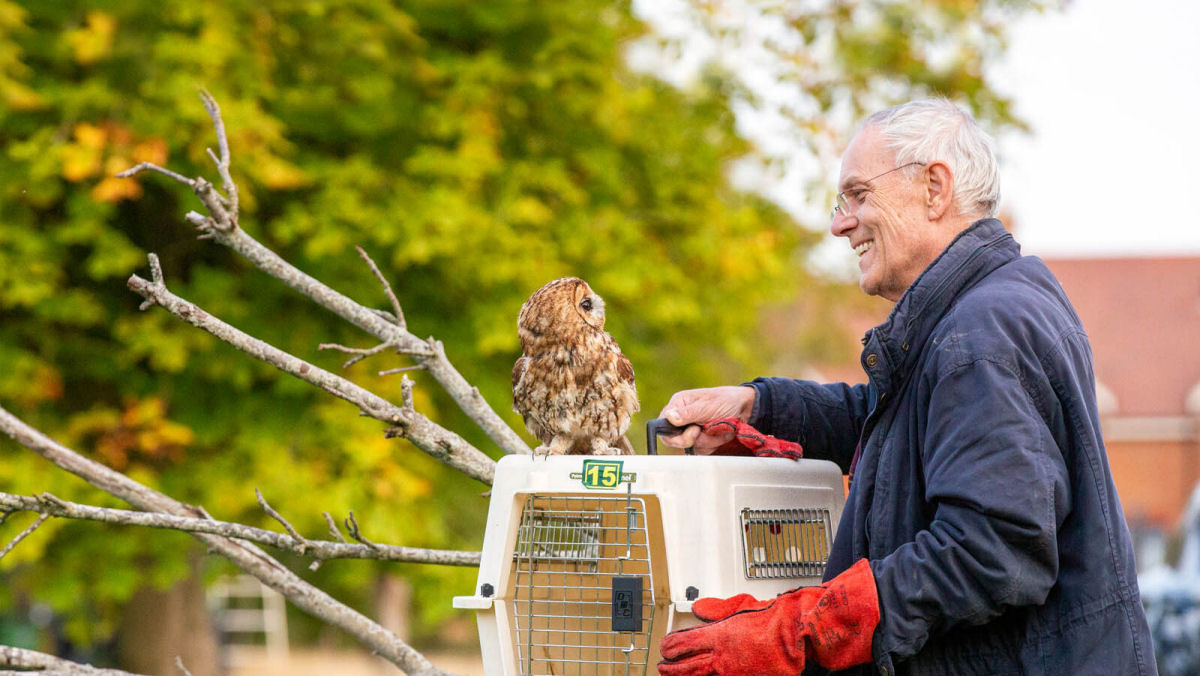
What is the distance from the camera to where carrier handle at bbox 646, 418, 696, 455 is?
2534 millimetres

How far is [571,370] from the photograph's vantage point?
9.39 ft

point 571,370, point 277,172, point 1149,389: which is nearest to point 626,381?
point 571,370

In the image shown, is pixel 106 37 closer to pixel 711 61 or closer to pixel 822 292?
pixel 711 61

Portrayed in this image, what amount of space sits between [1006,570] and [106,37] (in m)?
5.98

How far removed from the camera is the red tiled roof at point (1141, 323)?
3131cm

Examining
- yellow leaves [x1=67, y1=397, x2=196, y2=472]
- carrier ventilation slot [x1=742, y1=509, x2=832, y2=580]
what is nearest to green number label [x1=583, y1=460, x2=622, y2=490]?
carrier ventilation slot [x1=742, y1=509, x2=832, y2=580]

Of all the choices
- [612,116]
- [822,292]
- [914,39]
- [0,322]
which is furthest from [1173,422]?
[0,322]

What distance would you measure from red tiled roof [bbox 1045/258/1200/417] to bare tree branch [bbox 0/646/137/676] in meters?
30.8

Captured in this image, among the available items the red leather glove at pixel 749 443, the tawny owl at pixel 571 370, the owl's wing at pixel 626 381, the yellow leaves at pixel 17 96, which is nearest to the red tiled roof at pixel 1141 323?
the yellow leaves at pixel 17 96

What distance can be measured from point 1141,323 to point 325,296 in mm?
33651

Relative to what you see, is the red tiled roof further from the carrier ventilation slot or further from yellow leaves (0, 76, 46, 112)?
the carrier ventilation slot

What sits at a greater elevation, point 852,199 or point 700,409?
point 852,199

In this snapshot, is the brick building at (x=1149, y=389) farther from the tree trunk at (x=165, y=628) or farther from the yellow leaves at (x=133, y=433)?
the yellow leaves at (x=133, y=433)

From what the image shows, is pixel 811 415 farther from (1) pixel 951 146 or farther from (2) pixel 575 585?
(1) pixel 951 146
